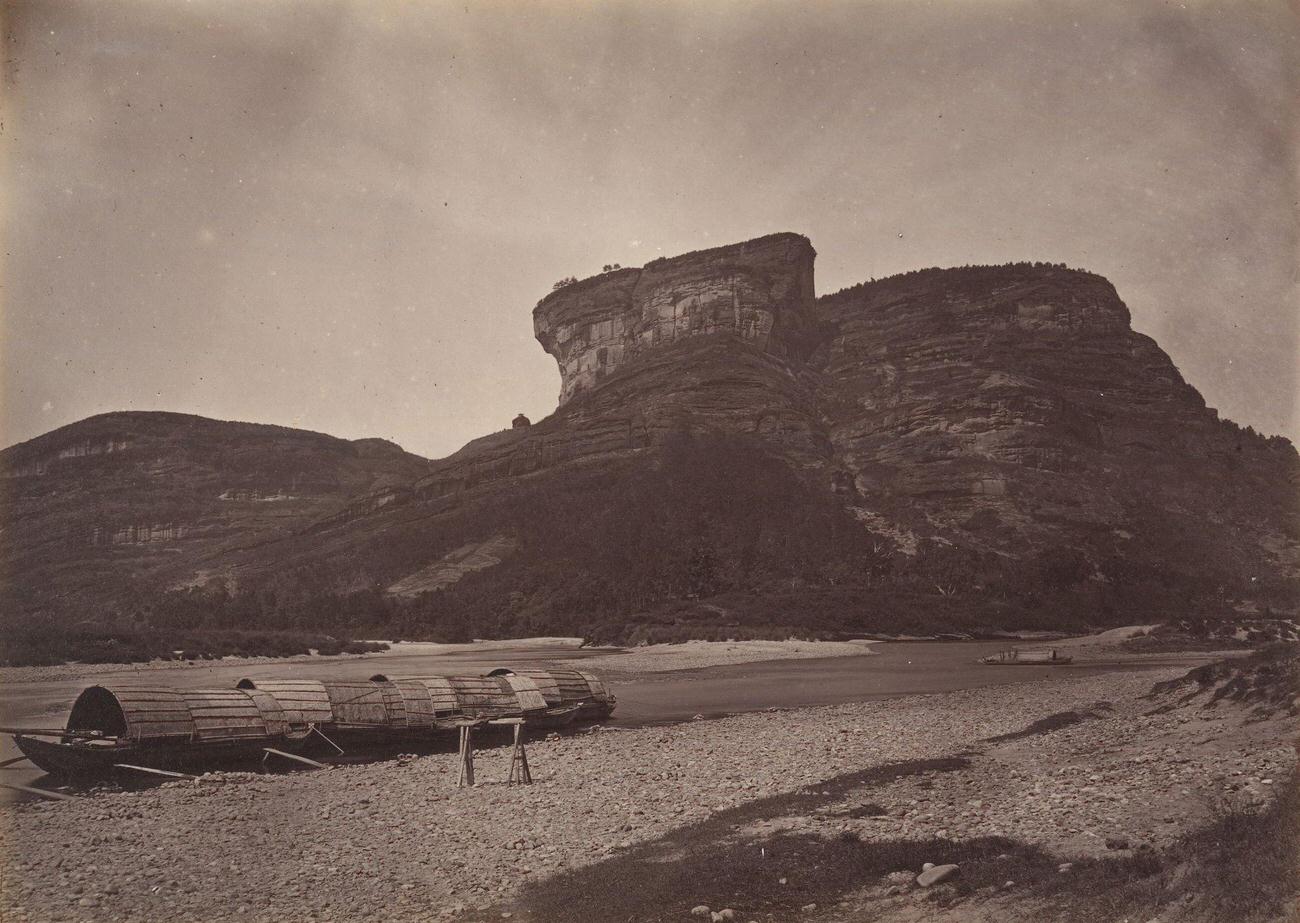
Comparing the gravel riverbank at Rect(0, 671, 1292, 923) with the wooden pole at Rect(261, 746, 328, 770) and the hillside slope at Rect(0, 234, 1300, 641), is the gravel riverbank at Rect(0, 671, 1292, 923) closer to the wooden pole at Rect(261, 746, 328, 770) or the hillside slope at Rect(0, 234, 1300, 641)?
the wooden pole at Rect(261, 746, 328, 770)

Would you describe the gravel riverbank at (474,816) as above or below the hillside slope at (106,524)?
below

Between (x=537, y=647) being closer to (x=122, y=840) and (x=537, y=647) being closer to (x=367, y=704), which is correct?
(x=367, y=704)

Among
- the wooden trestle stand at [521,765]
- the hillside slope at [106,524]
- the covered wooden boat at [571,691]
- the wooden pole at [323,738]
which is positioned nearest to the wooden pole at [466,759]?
the wooden trestle stand at [521,765]

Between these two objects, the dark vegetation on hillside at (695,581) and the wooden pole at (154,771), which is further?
the dark vegetation on hillside at (695,581)

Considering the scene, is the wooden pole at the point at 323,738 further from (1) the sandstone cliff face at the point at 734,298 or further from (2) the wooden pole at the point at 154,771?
(1) the sandstone cliff face at the point at 734,298

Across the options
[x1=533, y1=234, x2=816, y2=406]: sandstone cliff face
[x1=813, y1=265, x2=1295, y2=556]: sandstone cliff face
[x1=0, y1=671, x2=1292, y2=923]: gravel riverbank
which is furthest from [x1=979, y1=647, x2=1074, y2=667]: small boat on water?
[x1=533, y1=234, x2=816, y2=406]: sandstone cliff face

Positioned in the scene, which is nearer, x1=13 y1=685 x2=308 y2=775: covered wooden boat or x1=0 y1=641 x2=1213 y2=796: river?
x1=13 y1=685 x2=308 y2=775: covered wooden boat

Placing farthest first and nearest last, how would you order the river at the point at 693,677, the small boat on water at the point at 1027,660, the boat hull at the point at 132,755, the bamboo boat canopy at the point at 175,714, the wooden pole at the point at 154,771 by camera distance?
the small boat on water at the point at 1027,660 < the river at the point at 693,677 < the bamboo boat canopy at the point at 175,714 < the boat hull at the point at 132,755 < the wooden pole at the point at 154,771
